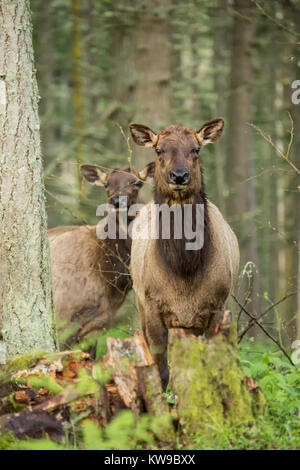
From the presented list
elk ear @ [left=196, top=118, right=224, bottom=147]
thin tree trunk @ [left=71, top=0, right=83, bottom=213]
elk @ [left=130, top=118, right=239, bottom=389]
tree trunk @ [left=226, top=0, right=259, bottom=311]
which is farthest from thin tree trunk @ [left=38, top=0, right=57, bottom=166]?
elk @ [left=130, top=118, right=239, bottom=389]

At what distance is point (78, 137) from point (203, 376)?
11562 millimetres

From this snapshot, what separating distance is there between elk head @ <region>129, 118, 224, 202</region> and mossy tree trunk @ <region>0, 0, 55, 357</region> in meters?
1.40

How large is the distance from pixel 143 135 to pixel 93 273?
2.73 m

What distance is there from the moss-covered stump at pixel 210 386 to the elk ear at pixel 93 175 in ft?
17.3

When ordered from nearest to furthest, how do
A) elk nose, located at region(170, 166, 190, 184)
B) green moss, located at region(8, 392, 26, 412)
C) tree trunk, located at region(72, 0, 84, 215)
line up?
green moss, located at region(8, 392, 26, 412) < elk nose, located at region(170, 166, 190, 184) < tree trunk, located at region(72, 0, 84, 215)

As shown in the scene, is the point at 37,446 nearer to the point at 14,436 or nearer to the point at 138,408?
the point at 14,436

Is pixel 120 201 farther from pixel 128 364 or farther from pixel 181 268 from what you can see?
pixel 128 364

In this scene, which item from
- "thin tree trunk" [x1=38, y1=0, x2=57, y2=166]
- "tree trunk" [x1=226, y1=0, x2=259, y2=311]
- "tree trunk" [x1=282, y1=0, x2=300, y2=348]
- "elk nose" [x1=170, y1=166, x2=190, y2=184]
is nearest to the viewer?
"elk nose" [x1=170, y1=166, x2=190, y2=184]

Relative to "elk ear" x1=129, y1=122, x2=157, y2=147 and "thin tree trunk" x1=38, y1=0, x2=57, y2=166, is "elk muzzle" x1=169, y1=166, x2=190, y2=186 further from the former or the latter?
"thin tree trunk" x1=38, y1=0, x2=57, y2=166

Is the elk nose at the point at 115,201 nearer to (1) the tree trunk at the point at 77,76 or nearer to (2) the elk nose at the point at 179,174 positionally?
(2) the elk nose at the point at 179,174

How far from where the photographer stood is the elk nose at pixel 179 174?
21.4 feet

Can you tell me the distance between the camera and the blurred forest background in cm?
1048

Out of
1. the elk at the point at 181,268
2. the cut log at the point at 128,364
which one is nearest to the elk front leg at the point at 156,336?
the elk at the point at 181,268
